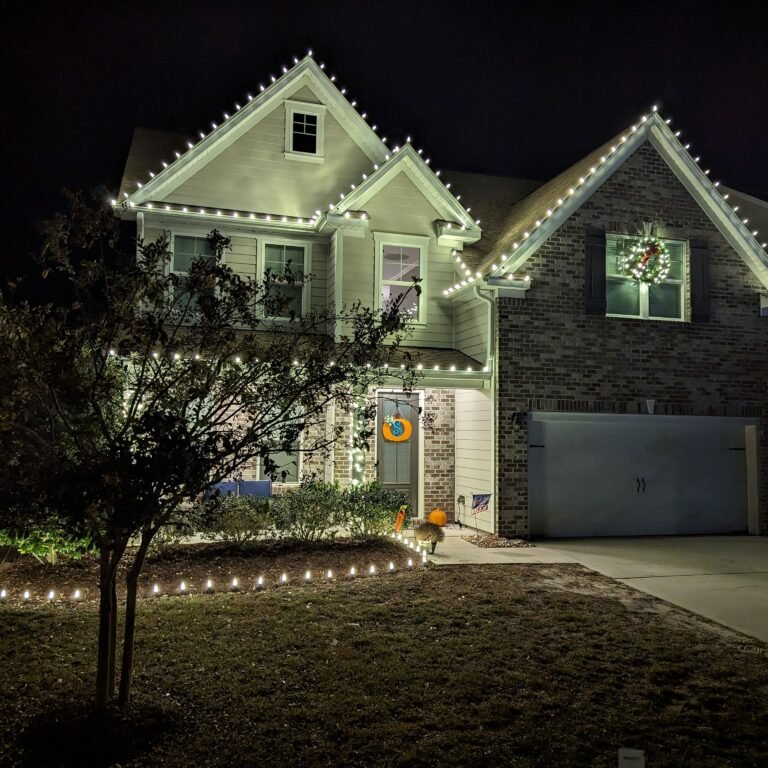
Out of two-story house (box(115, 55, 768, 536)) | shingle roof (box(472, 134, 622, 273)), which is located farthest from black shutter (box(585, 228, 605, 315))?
shingle roof (box(472, 134, 622, 273))

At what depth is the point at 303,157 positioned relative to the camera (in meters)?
13.7

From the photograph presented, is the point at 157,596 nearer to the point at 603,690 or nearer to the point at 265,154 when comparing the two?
the point at 603,690

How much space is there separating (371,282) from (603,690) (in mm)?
9186

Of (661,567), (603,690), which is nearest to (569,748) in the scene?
(603,690)

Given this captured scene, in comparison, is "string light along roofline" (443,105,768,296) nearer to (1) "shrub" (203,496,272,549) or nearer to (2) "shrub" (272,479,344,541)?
(2) "shrub" (272,479,344,541)

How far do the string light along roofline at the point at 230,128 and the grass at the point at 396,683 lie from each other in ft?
25.5

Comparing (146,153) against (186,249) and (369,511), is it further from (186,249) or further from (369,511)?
(369,511)

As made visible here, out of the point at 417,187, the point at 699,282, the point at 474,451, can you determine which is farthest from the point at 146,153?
the point at 699,282

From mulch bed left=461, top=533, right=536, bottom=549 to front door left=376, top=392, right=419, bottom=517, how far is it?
197 cm

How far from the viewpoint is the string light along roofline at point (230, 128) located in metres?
12.5

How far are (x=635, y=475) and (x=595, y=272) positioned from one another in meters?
3.76

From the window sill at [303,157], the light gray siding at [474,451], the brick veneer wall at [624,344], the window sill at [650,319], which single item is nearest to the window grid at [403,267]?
the light gray siding at [474,451]

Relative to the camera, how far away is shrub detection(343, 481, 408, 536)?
10.3 meters

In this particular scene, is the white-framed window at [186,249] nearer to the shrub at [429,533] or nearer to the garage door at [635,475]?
the shrub at [429,533]
